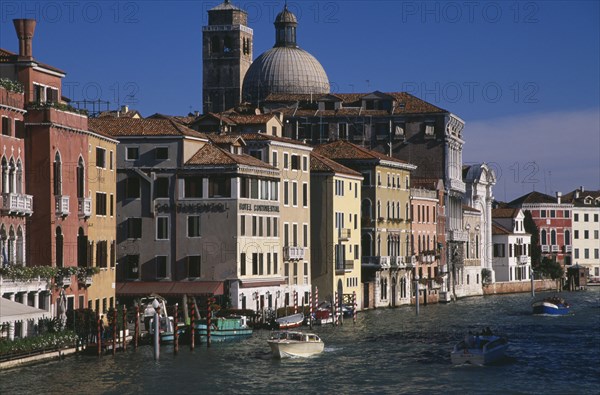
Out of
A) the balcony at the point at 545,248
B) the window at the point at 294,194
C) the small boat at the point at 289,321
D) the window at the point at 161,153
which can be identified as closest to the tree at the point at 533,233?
the balcony at the point at 545,248

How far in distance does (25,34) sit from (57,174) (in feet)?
15.6

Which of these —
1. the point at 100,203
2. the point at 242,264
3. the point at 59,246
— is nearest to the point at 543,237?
the point at 242,264

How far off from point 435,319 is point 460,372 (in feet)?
83.0

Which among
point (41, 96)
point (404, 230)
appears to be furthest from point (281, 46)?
point (41, 96)

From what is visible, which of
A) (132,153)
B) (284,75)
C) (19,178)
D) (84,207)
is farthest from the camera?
(284,75)

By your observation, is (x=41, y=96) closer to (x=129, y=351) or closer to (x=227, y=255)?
(x=129, y=351)

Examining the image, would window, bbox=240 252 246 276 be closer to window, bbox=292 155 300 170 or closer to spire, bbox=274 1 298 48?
window, bbox=292 155 300 170

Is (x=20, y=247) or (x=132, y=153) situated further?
(x=132, y=153)

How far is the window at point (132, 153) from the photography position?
211 ft

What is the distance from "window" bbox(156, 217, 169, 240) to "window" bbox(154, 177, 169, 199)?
3.15 feet

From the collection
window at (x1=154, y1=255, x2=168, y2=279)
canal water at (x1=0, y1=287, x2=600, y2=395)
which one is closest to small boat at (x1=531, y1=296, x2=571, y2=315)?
canal water at (x1=0, y1=287, x2=600, y2=395)

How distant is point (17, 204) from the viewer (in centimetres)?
4922

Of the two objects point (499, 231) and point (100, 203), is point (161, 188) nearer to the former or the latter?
point (100, 203)

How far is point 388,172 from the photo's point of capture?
8375cm
